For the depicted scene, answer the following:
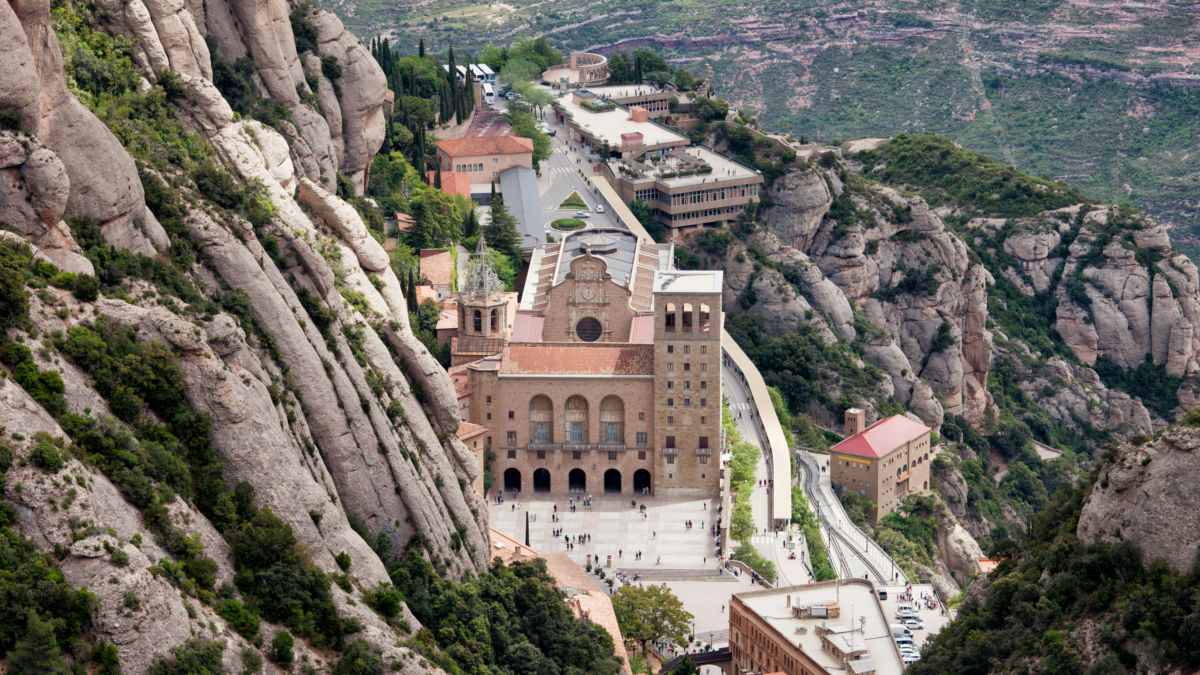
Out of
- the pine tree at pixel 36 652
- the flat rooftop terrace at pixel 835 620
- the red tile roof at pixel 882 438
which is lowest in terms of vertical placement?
the red tile roof at pixel 882 438

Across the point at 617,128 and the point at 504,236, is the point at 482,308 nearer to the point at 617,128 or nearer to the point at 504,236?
the point at 504,236

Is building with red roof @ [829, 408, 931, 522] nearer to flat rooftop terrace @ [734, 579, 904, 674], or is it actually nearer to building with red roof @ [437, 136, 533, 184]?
flat rooftop terrace @ [734, 579, 904, 674]

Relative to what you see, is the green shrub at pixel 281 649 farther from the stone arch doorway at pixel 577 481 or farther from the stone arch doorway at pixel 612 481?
the stone arch doorway at pixel 612 481

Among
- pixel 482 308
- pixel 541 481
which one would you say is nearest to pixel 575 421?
pixel 541 481

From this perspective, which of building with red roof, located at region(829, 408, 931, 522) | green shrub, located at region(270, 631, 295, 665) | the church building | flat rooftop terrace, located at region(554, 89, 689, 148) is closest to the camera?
green shrub, located at region(270, 631, 295, 665)

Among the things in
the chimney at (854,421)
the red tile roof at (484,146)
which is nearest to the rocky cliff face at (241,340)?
the red tile roof at (484,146)

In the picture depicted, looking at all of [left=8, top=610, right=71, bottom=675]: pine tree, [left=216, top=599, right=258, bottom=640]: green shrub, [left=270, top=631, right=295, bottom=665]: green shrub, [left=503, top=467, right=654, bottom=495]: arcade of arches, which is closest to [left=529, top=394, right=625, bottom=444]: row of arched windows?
[left=503, top=467, right=654, bottom=495]: arcade of arches
